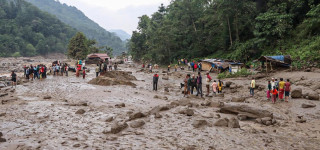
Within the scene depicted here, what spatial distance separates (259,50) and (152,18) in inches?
1862

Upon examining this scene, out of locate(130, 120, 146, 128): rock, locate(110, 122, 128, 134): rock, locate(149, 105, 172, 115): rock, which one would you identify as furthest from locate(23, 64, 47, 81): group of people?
locate(110, 122, 128, 134): rock

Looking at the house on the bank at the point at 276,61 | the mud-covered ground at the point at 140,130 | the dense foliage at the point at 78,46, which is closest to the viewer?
the mud-covered ground at the point at 140,130

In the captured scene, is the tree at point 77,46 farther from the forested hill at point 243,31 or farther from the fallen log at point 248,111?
the fallen log at point 248,111

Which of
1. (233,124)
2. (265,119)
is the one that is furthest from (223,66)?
(233,124)

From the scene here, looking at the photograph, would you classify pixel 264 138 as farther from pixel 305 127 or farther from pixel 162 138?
pixel 162 138

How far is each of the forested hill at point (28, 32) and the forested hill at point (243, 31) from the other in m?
70.5

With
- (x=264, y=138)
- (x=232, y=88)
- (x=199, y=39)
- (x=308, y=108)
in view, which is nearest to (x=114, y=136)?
(x=264, y=138)

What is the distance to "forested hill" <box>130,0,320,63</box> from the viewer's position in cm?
2576

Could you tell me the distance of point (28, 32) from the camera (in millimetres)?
106312

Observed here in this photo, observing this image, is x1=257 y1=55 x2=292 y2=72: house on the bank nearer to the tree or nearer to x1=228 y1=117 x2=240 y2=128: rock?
x1=228 y1=117 x2=240 y2=128: rock

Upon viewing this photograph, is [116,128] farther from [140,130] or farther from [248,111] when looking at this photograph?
[248,111]

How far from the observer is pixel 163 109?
1008 centimetres

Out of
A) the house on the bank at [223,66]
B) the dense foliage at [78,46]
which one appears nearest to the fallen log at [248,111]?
the house on the bank at [223,66]

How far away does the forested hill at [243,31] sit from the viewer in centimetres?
2576
